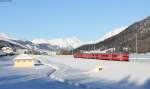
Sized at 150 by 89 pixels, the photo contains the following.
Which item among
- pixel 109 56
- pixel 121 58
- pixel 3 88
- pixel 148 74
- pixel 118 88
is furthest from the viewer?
pixel 109 56

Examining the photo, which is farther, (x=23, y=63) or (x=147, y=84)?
(x=23, y=63)

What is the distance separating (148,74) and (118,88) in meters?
4.69

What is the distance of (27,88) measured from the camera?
28172mm

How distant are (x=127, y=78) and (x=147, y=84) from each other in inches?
204

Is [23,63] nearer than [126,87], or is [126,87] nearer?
[126,87]

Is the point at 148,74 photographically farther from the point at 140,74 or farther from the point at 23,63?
the point at 23,63

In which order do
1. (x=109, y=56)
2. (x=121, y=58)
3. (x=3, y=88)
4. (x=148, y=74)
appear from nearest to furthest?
1. (x=3, y=88)
2. (x=148, y=74)
3. (x=121, y=58)
4. (x=109, y=56)

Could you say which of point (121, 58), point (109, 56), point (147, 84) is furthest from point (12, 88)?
point (109, 56)

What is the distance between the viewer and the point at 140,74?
3147 cm

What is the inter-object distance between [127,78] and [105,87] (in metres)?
5.17

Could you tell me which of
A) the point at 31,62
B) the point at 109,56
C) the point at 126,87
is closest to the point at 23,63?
the point at 31,62

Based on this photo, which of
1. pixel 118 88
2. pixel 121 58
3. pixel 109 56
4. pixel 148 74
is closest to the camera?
pixel 118 88

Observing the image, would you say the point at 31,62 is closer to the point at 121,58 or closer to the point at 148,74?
the point at 121,58

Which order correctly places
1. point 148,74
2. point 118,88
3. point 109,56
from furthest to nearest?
point 109,56 → point 148,74 → point 118,88
